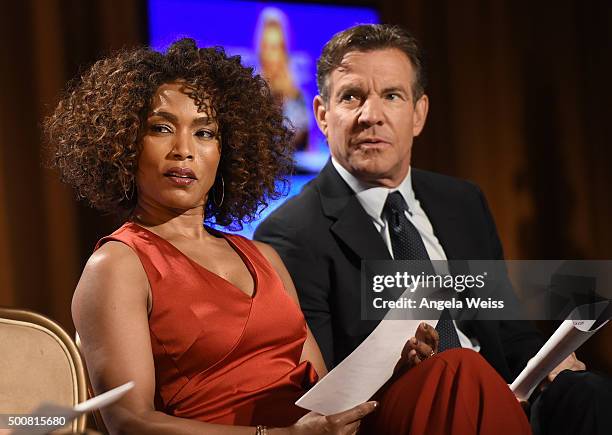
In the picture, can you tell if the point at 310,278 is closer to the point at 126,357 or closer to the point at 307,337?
the point at 307,337

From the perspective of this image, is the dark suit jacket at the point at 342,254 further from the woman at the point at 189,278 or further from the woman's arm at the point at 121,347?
the woman's arm at the point at 121,347

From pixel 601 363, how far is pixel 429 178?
2.05m

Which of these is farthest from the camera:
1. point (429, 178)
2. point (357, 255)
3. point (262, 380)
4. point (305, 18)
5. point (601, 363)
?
point (601, 363)

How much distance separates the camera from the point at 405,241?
7.61ft

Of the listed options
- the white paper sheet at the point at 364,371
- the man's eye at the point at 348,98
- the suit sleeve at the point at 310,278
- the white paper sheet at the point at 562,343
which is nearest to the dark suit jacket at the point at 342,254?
the suit sleeve at the point at 310,278

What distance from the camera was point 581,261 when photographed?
4.32m

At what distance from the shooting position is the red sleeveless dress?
1603mm

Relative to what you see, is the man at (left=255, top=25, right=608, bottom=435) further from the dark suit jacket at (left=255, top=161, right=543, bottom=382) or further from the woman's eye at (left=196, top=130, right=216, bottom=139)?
the woman's eye at (left=196, top=130, right=216, bottom=139)

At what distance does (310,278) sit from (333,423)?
73 centimetres

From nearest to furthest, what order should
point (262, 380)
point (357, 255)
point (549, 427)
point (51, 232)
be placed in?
point (262, 380)
point (549, 427)
point (357, 255)
point (51, 232)

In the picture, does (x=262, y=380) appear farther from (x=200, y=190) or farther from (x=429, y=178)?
(x=429, y=178)

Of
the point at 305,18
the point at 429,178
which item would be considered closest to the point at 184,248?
the point at 429,178

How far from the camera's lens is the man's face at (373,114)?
2369 mm

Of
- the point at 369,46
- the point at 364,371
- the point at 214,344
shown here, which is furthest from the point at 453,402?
the point at 369,46
